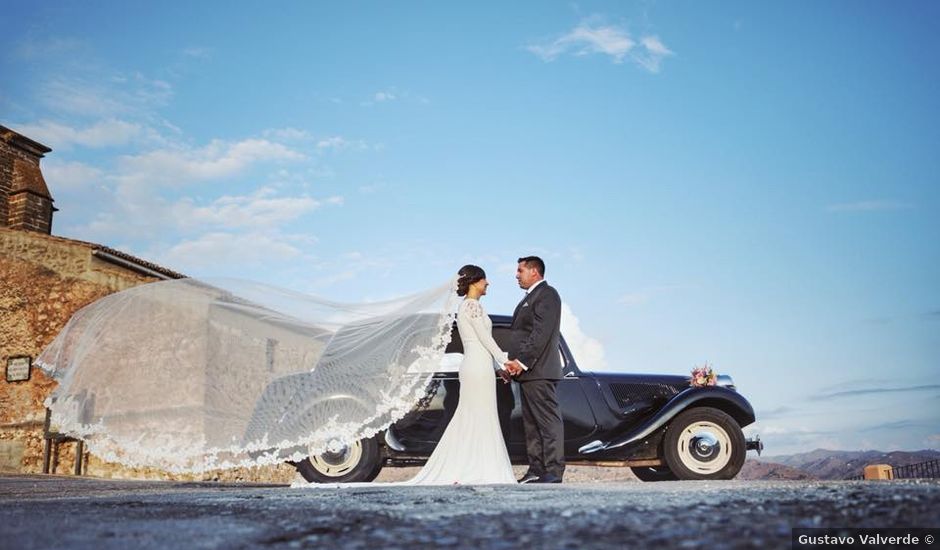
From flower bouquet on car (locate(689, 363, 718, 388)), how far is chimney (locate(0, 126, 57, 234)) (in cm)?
1982

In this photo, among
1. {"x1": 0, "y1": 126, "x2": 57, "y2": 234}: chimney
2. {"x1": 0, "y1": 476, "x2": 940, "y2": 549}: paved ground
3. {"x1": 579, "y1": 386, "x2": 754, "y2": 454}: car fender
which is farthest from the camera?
{"x1": 0, "y1": 126, "x2": 57, "y2": 234}: chimney

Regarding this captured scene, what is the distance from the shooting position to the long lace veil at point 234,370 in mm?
6004

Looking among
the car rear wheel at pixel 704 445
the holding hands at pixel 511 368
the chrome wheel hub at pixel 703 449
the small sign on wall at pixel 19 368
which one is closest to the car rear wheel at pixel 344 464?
the holding hands at pixel 511 368

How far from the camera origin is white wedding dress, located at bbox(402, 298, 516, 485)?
578 cm

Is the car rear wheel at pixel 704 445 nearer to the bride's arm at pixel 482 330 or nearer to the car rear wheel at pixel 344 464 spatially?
the bride's arm at pixel 482 330

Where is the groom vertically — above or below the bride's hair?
below

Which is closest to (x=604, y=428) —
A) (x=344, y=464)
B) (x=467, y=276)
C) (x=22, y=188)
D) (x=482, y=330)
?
(x=482, y=330)

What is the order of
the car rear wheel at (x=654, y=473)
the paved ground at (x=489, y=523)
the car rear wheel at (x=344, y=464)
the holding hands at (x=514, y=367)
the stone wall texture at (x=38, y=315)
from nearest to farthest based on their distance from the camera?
the paved ground at (x=489, y=523)
the holding hands at (x=514, y=367)
the car rear wheel at (x=344, y=464)
the car rear wheel at (x=654, y=473)
the stone wall texture at (x=38, y=315)

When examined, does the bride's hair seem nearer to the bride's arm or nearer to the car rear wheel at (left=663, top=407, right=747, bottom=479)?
the bride's arm

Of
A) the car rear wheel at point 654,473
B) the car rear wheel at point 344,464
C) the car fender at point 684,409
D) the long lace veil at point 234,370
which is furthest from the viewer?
the car rear wheel at point 654,473

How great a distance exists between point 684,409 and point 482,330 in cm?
231

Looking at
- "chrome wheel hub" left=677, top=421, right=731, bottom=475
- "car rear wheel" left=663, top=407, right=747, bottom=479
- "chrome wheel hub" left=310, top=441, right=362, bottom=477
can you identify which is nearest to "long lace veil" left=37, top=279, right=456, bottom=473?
"chrome wheel hub" left=310, top=441, right=362, bottom=477

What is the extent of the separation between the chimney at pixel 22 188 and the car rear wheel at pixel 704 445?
19.9 metres

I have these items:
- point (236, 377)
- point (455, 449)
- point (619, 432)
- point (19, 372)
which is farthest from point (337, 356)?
point (19, 372)
